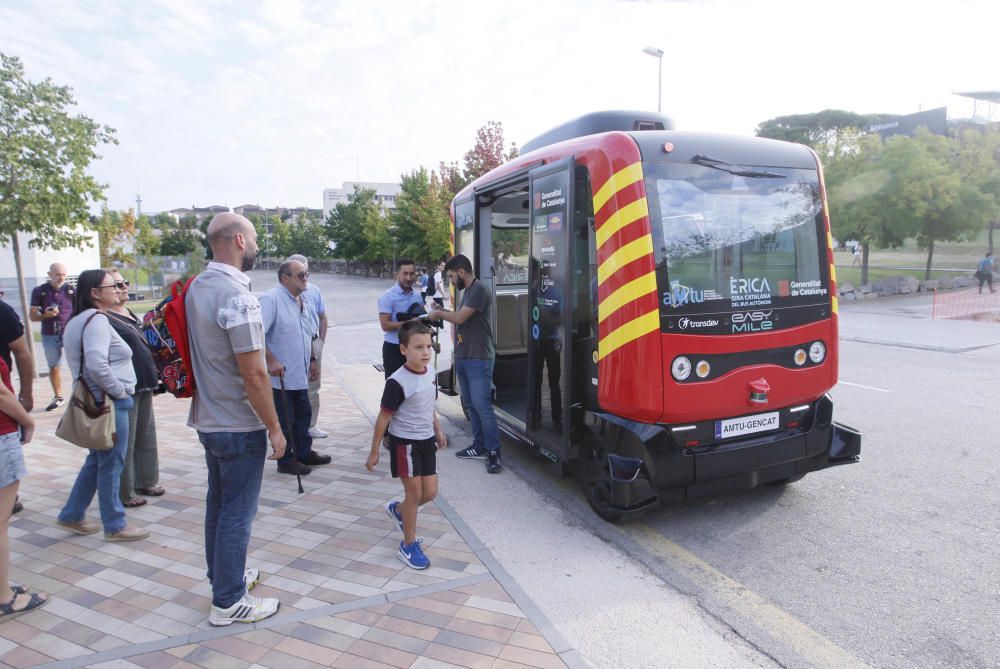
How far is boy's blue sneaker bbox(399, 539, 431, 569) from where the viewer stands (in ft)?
11.9

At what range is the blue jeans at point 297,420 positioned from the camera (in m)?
5.36

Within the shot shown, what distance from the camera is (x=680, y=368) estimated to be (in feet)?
12.9

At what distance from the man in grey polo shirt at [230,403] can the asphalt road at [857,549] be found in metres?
1.60

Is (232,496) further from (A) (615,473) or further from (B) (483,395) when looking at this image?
(B) (483,395)

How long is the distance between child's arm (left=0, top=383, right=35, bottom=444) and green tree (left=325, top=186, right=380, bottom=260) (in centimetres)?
4934

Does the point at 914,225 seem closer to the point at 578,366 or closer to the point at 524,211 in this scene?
the point at 524,211

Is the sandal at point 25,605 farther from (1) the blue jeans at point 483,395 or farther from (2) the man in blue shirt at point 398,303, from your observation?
(2) the man in blue shirt at point 398,303

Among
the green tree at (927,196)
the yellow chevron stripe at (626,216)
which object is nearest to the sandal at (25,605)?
the yellow chevron stripe at (626,216)

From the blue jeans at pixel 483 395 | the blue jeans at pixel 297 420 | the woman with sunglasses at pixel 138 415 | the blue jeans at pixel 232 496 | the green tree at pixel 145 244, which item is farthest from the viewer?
the green tree at pixel 145 244

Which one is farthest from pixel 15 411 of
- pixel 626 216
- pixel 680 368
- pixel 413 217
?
pixel 413 217

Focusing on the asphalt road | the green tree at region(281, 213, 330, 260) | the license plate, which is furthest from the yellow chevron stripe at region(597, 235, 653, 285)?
the green tree at region(281, 213, 330, 260)

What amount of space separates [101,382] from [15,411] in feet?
2.39

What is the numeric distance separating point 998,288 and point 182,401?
93.3 feet

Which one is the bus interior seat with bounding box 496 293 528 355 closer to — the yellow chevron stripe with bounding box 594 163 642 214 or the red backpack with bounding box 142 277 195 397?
the yellow chevron stripe with bounding box 594 163 642 214
